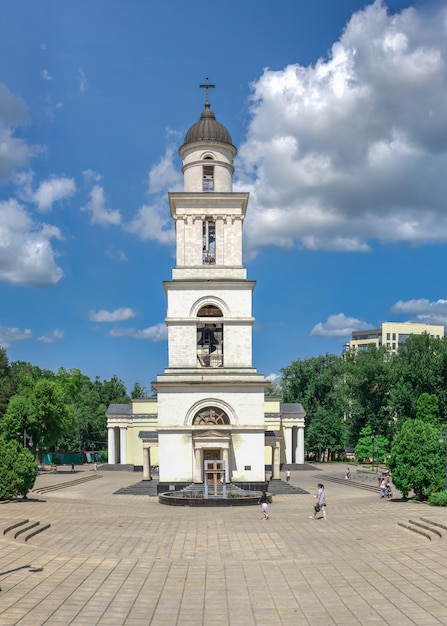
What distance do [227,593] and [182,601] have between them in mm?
1113

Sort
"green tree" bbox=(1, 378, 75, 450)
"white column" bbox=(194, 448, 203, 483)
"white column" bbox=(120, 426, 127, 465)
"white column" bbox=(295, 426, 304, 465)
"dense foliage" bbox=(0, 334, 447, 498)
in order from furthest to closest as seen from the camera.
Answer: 1. "white column" bbox=(295, 426, 304, 465)
2. "white column" bbox=(120, 426, 127, 465)
3. "dense foliage" bbox=(0, 334, 447, 498)
4. "green tree" bbox=(1, 378, 75, 450)
5. "white column" bbox=(194, 448, 203, 483)

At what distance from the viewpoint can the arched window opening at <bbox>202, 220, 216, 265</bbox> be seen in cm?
3641

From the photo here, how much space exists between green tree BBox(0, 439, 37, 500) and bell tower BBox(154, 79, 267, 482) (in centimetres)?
739

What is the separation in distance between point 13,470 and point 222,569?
17.5 metres

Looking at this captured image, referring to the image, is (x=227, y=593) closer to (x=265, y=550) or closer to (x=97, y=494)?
(x=265, y=550)

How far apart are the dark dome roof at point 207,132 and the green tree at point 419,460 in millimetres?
20248

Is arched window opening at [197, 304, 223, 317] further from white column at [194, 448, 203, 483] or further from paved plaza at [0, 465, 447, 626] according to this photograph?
paved plaza at [0, 465, 447, 626]

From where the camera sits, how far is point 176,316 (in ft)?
115

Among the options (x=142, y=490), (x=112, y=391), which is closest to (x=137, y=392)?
(x=112, y=391)

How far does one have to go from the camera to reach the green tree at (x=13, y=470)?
98.1 feet

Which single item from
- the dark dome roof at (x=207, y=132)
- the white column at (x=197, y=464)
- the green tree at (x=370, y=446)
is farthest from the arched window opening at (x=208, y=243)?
the green tree at (x=370, y=446)

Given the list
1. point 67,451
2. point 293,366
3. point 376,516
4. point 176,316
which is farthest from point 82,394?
point 376,516

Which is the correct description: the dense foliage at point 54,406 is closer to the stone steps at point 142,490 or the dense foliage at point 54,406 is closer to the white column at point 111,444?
the white column at point 111,444

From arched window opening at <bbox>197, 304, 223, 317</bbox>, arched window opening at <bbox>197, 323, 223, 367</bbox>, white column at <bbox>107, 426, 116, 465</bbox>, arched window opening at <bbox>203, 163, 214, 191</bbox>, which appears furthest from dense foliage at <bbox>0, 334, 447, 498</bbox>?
arched window opening at <bbox>203, 163, 214, 191</bbox>
